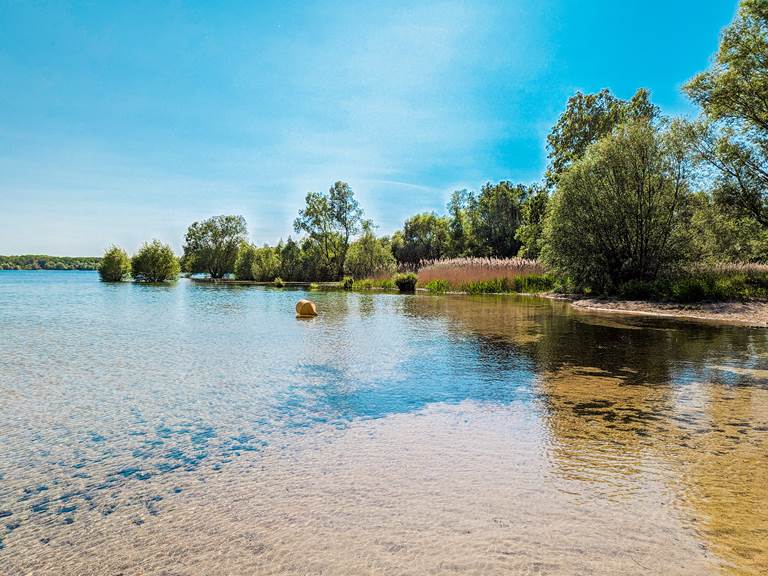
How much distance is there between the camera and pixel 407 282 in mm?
38250

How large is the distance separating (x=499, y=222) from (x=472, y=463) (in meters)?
62.4

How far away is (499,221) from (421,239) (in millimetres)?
21548

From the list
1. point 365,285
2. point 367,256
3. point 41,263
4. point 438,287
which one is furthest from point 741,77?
point 41,263

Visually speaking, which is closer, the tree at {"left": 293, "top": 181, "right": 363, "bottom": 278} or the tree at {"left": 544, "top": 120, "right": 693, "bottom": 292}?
the tree at {"left": 544, "top": 120, "right": 693, "bottom": 292}

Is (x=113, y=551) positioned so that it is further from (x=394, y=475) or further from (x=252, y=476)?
(x=394, y=475)

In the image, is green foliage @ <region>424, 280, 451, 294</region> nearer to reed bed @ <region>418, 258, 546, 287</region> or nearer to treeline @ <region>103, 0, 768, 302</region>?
reed bed @ <region>418, 258, 546, 287</region>

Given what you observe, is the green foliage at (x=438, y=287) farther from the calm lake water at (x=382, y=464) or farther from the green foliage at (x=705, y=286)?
the calm lake water at (x=382, y=464)

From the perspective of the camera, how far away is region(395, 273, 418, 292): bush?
38.1 meters

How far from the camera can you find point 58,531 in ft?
9.83

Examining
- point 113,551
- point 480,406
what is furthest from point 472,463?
point 113,551

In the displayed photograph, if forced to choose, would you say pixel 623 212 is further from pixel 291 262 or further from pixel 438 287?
pixel 291 262

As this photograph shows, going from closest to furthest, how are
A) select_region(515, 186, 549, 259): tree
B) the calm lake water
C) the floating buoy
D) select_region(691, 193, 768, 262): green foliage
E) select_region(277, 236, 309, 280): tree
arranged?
the calm lake water < the floating buoy < select_region(691, 193, 768, 262): green foliage < select_region(515, 186, 549, 259): tree < select_region(277, 236, 309, 280): tree

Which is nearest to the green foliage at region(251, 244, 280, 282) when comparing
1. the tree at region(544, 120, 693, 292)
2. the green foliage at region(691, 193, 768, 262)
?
the tree at region(544, 120, 693, 292)

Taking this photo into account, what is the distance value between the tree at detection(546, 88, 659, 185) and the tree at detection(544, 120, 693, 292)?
35.7 ft
